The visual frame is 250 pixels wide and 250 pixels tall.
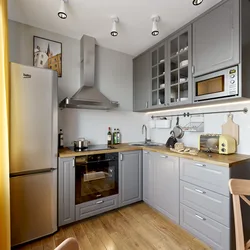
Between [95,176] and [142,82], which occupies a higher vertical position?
[142,82]

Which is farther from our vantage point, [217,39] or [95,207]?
[95,207]

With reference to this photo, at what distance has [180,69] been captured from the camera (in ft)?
6.76

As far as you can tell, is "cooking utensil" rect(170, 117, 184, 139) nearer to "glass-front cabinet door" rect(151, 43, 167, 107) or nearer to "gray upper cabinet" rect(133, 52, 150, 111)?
"glass-front cabinet door" rect(151, 43, 167, 107)

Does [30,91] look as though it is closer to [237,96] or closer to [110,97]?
[110,97]

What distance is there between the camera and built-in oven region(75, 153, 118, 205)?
6.39 feet

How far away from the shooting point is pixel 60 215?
180 centimetres

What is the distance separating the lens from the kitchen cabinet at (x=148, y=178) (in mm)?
2250

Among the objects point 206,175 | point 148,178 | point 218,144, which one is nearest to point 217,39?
point 218,144

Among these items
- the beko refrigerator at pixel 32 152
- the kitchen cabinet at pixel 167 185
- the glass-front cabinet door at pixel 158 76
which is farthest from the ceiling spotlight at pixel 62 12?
the kitchen cabinet at pixel 167 185

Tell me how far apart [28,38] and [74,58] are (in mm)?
629

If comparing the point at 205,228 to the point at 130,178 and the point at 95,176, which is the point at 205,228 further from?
the point at 95,176

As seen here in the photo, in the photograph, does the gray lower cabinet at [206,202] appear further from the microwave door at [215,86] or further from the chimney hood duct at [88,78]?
the chimney hood duct at [88,78]

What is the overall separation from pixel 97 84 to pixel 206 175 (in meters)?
2.08

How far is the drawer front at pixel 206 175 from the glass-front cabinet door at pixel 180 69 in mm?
791
